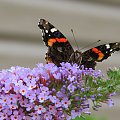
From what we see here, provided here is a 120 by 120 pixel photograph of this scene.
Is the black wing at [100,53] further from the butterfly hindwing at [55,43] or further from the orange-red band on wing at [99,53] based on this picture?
the butterfly hindwing at [55,43]

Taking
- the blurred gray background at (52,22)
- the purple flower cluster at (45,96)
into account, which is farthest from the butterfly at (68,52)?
the blurred gray background at (52,22)

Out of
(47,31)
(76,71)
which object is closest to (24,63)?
(47,31)

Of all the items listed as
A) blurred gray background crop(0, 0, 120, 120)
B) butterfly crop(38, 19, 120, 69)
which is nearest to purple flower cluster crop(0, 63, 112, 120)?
butterfly crop(38, 19, 120, 69)

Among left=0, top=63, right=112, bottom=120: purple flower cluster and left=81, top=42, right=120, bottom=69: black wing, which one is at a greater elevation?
left=81, top=42, right=120, bottom=69: black wing

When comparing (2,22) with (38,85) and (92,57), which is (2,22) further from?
(38,85)

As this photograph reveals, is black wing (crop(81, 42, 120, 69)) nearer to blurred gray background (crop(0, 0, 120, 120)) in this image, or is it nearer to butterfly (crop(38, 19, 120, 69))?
butterfly (crop(38, 19, 120, 69))

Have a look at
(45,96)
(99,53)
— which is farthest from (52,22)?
(45,96)
